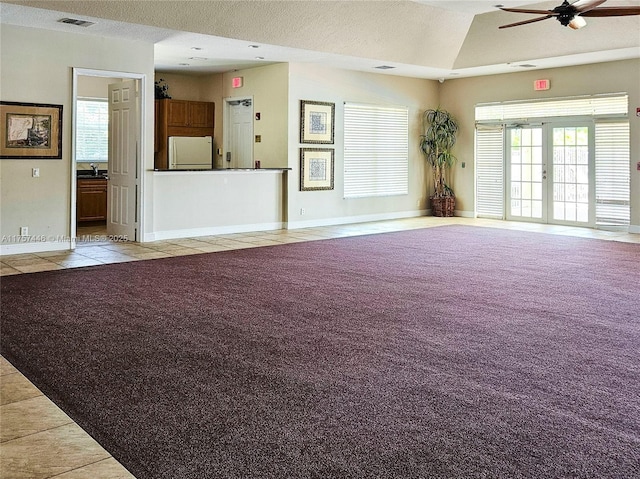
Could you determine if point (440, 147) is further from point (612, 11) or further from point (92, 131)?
point (92, 131)

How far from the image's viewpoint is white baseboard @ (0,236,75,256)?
7936 mm

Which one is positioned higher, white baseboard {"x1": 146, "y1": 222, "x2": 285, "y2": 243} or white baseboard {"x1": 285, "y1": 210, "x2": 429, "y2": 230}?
white baseboard {"x1": 285, "y1": 210, "x2": 429, "y2": 230}

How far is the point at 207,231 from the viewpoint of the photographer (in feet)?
32.7

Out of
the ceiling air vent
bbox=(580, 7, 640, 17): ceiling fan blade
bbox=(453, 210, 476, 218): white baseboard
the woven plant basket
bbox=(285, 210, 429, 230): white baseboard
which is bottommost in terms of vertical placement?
bbox=(285, 210, 429, 230): white baseboard

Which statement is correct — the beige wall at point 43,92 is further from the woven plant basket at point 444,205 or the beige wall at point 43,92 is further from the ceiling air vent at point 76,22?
the woven plant basket at point 444,205

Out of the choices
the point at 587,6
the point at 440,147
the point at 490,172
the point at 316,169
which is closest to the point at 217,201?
the point at 316,169

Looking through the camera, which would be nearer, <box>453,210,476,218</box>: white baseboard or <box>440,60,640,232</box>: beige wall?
<box>440,60,640,232</box>: beige wall

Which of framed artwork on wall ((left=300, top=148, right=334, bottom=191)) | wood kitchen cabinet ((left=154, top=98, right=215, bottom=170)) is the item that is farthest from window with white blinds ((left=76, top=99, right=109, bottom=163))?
framed artwork on wall ((left=300, top=148, right=334, bottom=191))

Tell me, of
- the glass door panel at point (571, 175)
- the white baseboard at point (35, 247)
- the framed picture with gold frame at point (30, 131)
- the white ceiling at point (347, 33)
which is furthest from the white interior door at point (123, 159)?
the glass door panel at point (571, 175)

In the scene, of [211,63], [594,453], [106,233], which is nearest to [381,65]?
[211,63]

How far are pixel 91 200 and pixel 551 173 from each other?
26.9 ft

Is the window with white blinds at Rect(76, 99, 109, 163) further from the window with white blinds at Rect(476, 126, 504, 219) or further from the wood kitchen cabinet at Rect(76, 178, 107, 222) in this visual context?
the window with white blinds at Rect(476, 126, 504, 219)

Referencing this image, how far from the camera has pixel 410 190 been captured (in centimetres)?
1307

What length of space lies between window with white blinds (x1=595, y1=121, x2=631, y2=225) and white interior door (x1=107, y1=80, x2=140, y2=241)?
753cm
